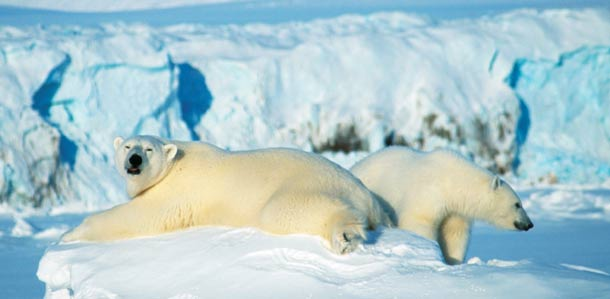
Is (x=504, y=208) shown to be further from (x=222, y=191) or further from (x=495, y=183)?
(x=222, y=191)

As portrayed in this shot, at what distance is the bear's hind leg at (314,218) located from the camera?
3.36 metres

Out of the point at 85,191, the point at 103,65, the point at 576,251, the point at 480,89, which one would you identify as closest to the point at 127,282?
the point at 576,251

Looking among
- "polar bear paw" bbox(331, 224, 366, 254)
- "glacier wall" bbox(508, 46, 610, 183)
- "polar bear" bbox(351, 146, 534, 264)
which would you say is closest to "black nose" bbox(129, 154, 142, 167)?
"polar bear paw" bbox(331, 224, 366, 254)

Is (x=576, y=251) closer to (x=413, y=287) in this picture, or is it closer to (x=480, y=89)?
(x=413, y=287)

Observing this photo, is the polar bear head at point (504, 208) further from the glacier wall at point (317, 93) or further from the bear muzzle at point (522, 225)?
the glacier wall at point (317, 93)

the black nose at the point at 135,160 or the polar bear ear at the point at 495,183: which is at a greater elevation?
the black nose at the point at 135,160

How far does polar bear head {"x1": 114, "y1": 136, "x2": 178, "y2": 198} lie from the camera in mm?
4289

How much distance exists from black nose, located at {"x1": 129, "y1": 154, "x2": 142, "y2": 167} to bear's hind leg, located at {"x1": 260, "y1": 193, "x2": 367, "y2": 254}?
2.70ft

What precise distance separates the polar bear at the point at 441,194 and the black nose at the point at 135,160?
1.51 m

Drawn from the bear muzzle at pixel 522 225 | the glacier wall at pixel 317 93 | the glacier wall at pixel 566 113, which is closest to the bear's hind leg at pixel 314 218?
the bear muzzle at pixel 522 225

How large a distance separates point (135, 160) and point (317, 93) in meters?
12.8

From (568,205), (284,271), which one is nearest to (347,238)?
(284,271)

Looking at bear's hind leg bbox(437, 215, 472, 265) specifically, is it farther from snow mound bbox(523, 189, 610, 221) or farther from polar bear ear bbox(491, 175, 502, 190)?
snow mound bbox(523, 189, 610, 221)

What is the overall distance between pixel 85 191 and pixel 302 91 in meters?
5.15
